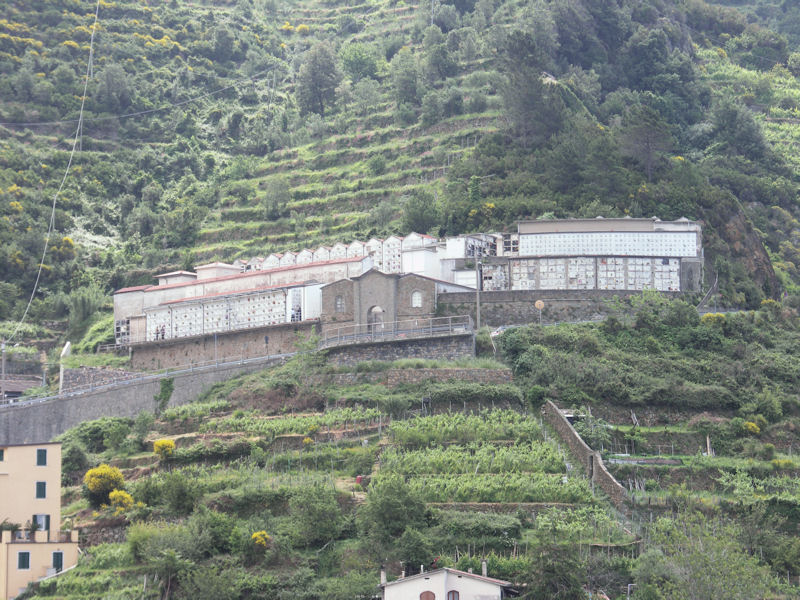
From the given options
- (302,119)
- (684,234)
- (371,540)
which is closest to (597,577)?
(371,540)

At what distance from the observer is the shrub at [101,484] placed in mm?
49781

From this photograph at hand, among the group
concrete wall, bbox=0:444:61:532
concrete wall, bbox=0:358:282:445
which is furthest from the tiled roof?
concrete wall, bbox=0:444:61:532

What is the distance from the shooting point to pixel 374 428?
5297cm

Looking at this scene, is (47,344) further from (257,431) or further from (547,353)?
(547,353)

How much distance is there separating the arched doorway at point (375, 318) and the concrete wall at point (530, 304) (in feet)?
10.3

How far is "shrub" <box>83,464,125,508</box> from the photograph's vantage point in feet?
163

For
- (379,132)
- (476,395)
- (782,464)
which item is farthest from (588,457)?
(379,132)

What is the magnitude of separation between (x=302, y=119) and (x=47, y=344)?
37151 millimetres

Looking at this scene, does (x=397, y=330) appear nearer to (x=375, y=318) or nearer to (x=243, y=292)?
(x=375, y=318)

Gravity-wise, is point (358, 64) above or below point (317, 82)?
above

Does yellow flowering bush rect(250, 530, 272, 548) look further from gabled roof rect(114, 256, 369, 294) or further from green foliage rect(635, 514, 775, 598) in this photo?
gabled roof rect(114, 256, 369, 294)

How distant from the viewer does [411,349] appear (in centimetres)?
5938

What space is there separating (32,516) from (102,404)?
48.0ft

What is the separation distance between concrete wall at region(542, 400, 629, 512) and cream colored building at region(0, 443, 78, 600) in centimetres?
1909
